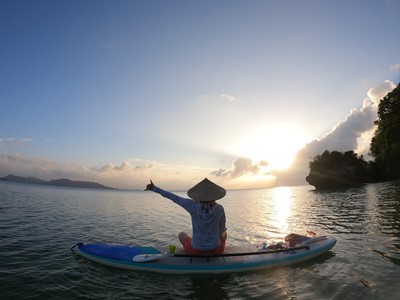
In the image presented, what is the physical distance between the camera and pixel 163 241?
15.6 meters

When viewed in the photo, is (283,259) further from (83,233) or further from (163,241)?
(83,233)

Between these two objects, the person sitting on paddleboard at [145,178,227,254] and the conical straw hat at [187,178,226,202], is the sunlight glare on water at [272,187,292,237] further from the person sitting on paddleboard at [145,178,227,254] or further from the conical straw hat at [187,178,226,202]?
the conical straw hat at [187,178,226,202]

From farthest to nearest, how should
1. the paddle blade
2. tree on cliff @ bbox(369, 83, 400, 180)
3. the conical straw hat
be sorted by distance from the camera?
tree on cliff @ bbox(369, 83, 400, 180) → the paddle blade → the conical straw hat

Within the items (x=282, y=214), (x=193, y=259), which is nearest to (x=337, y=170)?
A: (x=282, y=214)

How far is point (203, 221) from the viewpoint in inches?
343

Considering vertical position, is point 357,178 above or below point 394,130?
below

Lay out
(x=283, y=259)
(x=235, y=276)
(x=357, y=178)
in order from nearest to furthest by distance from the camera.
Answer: (x=235, y=276) → (x=283, y=259) → (x=357, y=178)

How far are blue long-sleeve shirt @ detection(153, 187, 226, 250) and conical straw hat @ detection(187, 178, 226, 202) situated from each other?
23 centimetres

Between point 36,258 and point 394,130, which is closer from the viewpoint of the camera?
point 36,258

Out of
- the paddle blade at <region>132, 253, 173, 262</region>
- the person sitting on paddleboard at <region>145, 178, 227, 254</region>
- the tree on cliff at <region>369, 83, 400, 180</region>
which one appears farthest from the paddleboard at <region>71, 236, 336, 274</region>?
the tree on cliff at <region>369, 83, 400, 180</region>

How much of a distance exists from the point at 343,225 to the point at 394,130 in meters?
46.2

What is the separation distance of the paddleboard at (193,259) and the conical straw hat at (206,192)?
2107 mm

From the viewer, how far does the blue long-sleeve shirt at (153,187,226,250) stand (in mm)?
8656

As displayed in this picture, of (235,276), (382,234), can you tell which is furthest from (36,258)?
(382,234)
